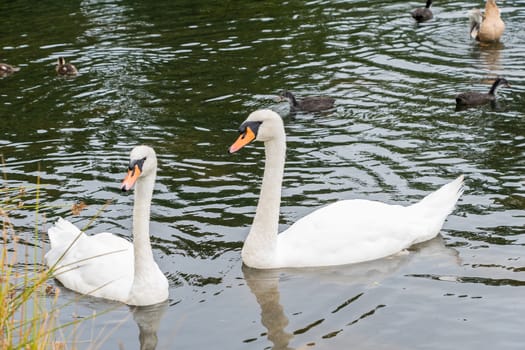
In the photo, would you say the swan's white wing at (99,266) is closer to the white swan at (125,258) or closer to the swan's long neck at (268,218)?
the white swan at (125,258)

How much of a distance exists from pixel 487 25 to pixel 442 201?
Answer: 8.82m

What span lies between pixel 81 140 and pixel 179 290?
5.26 meters

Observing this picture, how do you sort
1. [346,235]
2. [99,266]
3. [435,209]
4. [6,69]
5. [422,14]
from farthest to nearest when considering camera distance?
[422,14]
[6,69]
[435,209]
[346,235]
[99,266]

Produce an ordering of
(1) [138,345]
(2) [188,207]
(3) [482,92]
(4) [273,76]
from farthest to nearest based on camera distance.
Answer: (4) [273,76]
(3) [482,92]
(2) [188,207]
(1) [138,345]

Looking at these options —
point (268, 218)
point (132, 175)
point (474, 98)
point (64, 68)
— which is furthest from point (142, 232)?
point (64, 68)

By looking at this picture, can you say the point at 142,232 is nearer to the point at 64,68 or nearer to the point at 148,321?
the point at 148,321

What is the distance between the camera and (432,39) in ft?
62.4

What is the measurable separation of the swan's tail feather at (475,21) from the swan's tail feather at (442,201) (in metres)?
8.93

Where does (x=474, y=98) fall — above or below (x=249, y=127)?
below

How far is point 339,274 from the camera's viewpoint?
31.3 ft

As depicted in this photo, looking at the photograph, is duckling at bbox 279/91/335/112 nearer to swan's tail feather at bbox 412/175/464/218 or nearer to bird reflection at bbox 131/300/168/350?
swan's tail feather at bbox 412/175/464/218

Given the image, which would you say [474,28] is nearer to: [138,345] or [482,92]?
[482,92]

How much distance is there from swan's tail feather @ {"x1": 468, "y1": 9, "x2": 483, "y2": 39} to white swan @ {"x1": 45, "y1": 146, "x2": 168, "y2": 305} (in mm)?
11086

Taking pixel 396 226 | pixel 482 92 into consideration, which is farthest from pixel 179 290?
pixel 482 92
